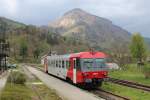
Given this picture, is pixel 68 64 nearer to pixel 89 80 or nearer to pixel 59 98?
pixel 89 80

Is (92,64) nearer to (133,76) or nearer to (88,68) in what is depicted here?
(88,68)

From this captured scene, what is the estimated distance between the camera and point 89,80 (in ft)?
99.4

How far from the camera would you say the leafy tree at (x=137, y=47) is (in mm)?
123262

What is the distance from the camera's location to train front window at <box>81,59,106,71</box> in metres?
31.1

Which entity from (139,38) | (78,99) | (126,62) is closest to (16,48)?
(139,38)

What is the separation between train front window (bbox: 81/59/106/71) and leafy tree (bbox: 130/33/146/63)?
3538 inches

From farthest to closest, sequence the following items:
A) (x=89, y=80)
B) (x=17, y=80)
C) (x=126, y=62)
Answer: (x=126, y=62)
(x=17, y=80)
(x=89, y=80)

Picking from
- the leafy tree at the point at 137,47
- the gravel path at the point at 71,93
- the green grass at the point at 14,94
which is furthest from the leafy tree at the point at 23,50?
the green grass at the point at 14,94

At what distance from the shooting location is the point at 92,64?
103ft

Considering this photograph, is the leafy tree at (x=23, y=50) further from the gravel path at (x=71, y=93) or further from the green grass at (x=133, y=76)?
the gravel path at (x=71, y=93)

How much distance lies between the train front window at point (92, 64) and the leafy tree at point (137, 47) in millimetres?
89856

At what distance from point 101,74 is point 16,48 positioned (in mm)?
172137

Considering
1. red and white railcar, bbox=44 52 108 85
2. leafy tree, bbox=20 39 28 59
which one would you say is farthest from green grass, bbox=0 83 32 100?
leafy tree, bbox=20 39 28 59

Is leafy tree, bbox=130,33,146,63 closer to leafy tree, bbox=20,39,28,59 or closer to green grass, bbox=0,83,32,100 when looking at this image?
leafy tree, bbox=20,39,28,59
